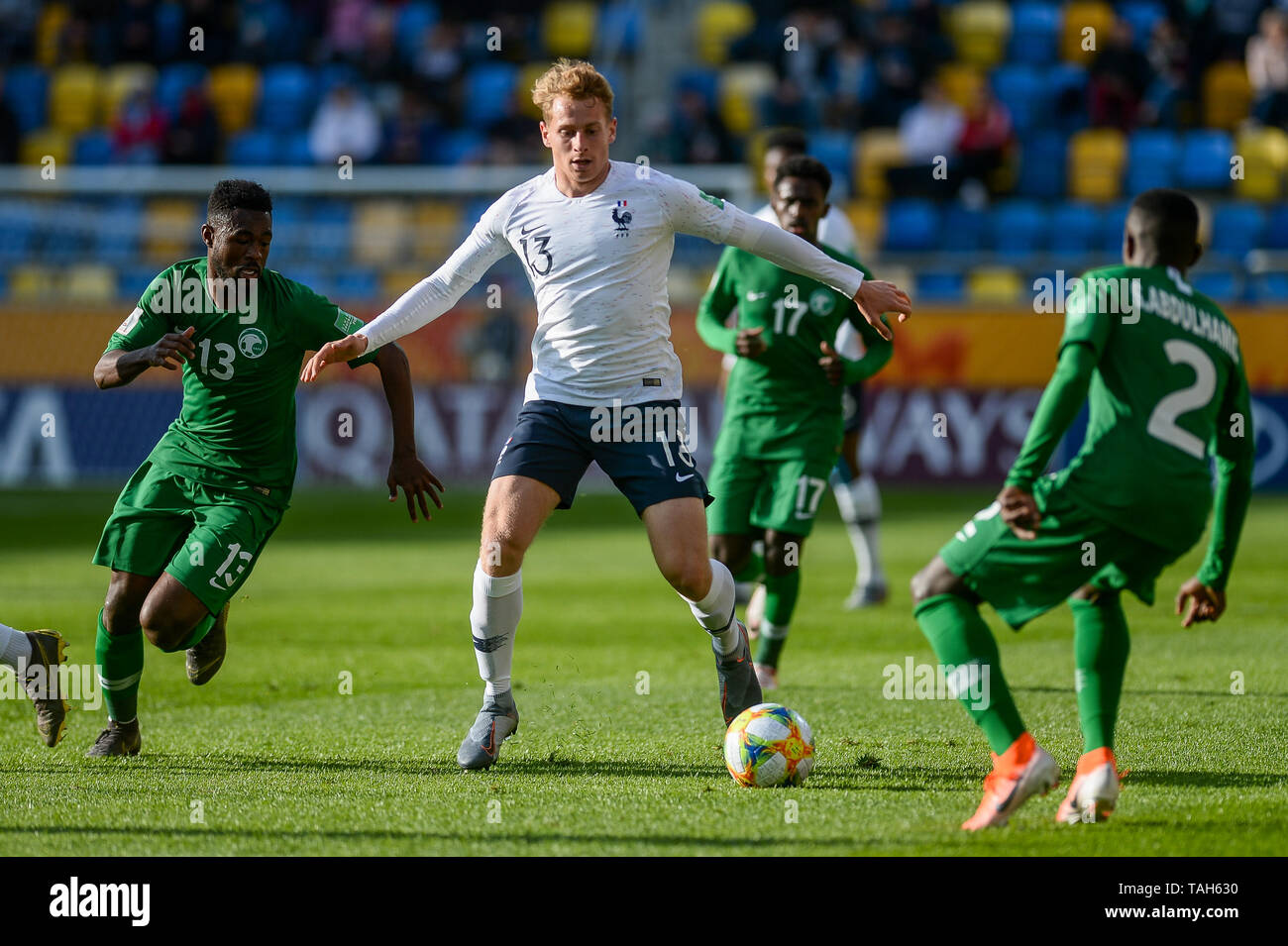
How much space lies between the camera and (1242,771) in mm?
5660

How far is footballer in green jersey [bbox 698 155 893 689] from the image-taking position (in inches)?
292

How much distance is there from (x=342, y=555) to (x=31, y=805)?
27.1 ft

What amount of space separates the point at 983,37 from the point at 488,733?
19.1 m

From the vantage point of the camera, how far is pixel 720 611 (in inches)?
238

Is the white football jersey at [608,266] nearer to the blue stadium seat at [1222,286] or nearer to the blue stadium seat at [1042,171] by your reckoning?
the blue stadium seat at [1222,286]

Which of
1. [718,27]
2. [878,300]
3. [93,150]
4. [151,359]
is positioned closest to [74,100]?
[93,150]

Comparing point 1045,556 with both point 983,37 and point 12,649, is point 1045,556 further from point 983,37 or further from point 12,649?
point 983,37

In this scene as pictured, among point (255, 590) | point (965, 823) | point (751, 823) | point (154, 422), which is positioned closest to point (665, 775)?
point (751, 823)

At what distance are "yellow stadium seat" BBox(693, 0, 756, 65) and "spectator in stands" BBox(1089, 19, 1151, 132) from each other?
504 cm

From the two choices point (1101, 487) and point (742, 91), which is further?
point (742, 91)

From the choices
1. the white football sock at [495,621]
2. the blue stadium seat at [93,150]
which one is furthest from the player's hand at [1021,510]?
the blue stadium seat at [93,150]

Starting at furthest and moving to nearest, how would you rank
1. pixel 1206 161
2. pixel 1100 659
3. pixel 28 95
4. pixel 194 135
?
pixel 28 95 → pixel 194 135 → pixel 1206 161 → pixel 1100 659

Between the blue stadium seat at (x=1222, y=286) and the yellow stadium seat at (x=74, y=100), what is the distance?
613 inches

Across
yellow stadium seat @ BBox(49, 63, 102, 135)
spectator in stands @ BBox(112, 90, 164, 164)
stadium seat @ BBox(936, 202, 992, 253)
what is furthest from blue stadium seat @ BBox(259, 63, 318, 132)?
stadium seat @ BBox(936, 202, 992, 253)
